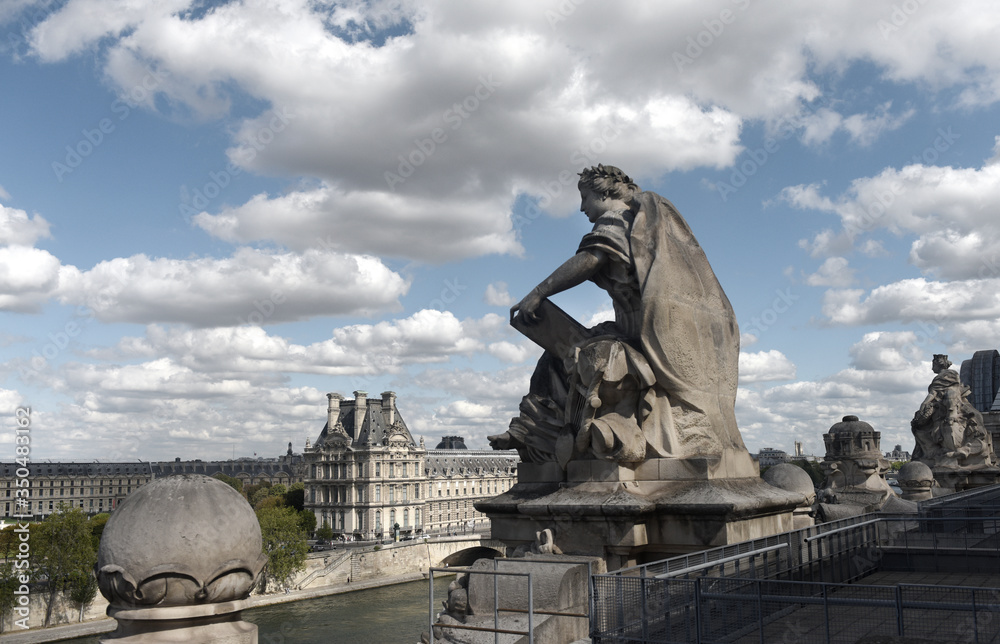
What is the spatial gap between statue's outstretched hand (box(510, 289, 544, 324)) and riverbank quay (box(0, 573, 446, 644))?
24.2m

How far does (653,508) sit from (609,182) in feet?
14.0

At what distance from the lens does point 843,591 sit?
26.9ft

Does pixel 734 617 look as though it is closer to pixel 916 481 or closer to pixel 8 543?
pixel 916 481

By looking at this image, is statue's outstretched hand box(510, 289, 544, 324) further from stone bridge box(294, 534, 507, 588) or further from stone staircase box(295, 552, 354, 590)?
stone staircase box(295, 552, 354, 590)

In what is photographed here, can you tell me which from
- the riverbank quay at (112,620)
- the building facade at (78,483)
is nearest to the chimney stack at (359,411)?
the building facade at (78,483)

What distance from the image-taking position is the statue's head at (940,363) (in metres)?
23.6

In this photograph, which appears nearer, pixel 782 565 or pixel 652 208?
pixel 782 565

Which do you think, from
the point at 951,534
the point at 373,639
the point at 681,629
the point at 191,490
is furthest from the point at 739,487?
the point at 373,639

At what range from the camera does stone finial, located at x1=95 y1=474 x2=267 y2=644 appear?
4.82 meters

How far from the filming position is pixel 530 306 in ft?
33.8

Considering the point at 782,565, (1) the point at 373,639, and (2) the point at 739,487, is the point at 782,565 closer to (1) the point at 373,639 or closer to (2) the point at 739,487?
(2) the point at 739,487

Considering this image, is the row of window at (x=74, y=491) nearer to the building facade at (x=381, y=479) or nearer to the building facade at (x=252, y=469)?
the building facade at (x=252, y=469)

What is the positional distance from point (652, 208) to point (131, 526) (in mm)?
7126

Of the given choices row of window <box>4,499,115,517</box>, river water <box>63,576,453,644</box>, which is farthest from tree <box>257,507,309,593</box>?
row of window <box>4,499,115,517</box>
